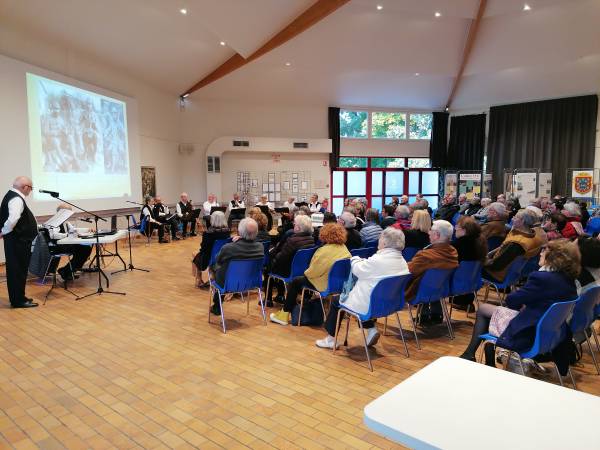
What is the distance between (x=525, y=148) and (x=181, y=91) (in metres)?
11.2

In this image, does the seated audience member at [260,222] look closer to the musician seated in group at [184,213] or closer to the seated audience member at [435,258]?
the seated audience member at [435,258]

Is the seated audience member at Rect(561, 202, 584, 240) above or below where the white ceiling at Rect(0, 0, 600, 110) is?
below

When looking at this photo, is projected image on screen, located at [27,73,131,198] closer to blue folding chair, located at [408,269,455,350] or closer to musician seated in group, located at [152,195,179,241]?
musician seated in group, located at [152,195,179,241]

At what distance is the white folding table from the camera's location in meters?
1.16

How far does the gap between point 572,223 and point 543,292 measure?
4.03m

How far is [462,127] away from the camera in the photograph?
618 inches

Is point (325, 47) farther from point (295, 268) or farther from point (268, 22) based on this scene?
point (295, 268)

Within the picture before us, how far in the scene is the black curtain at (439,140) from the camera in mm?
16109

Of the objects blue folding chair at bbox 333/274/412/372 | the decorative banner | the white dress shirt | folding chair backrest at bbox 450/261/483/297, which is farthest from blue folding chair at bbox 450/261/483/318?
the decorative banner

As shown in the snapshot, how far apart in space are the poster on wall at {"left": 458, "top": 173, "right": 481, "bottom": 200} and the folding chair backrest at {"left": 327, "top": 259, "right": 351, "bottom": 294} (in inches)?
440

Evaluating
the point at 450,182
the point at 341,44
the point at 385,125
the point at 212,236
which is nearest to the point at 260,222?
the point at 212,236

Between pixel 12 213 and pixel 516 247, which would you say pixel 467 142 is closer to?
pixel 516 247

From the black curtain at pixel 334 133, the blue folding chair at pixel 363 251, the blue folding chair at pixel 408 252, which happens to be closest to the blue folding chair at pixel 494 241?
the blue folding chair at pixel 408 252

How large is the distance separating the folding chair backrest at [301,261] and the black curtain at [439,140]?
12.9 metres
